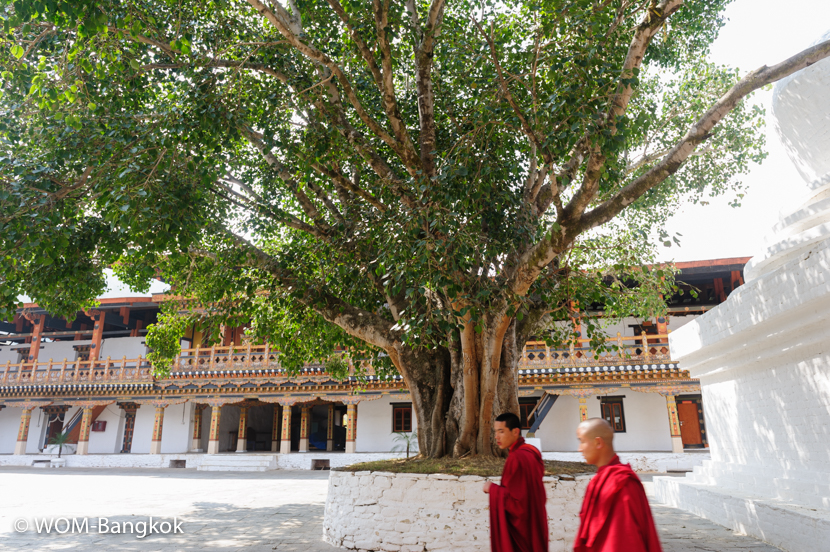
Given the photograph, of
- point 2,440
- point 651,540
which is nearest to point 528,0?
point 651,540

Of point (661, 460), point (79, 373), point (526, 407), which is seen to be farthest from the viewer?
point (79, 373)

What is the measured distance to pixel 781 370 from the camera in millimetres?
5723

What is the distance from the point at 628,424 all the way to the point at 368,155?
53.1 ft

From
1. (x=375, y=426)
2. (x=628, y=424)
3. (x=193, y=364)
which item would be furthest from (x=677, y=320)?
(x=193, y=364)

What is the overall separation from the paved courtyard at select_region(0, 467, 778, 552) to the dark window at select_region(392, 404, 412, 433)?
6.56 meters

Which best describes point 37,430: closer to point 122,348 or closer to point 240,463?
point 122,348

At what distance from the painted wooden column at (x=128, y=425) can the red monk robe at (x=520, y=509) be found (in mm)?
23109

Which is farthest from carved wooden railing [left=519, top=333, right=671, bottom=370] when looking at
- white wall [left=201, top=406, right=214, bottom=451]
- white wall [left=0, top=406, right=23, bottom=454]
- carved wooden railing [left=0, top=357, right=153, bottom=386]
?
white wall [left=0, top=406, right=23, bottom=454]

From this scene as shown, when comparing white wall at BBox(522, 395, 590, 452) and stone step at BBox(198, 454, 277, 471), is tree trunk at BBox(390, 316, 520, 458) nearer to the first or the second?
white wall at BBox(522, 395, 590, 452)

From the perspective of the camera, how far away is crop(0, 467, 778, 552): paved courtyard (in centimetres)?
586

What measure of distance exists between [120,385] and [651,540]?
2274cm

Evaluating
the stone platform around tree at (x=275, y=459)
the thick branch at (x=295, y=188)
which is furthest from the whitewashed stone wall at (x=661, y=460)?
the thick branch at (x=295, y=188)

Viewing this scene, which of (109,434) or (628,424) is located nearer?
(628,424)

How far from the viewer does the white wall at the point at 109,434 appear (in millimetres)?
22547
